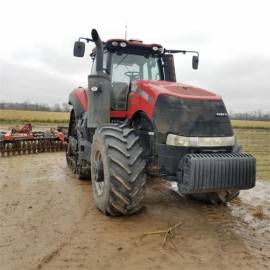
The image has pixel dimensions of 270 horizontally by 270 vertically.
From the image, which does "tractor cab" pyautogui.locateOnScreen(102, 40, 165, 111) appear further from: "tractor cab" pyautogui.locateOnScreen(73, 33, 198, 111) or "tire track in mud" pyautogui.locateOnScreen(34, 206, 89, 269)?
"tire track in mud" pyautogui.locateOnScreen(34, 206, 89, 269)

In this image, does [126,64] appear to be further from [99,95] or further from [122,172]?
[122,172]

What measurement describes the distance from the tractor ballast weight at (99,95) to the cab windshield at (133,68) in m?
0.48

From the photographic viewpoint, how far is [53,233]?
15.8 ft

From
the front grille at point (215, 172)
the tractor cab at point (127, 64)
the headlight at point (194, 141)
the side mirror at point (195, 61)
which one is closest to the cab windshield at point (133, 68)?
the tractor cab at point (127, 64)

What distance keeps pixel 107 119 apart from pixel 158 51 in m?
1.73

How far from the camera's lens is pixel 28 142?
1303 cm

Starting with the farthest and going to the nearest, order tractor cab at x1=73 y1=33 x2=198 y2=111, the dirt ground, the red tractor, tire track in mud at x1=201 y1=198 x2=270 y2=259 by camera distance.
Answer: tractor cab at x1=73 y1=33 x2=198 y2=111
the red tractor
tire track in mud at x1=201 y1=198 x2=270 y2=259
the dirt ground

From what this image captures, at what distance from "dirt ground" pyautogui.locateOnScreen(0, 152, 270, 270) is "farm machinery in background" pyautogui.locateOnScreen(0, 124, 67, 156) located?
519cm

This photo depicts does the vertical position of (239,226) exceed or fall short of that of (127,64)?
it falls short

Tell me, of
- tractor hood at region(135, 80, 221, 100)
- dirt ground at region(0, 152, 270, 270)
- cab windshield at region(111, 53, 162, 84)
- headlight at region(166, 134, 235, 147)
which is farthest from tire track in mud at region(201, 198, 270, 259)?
cab windshield at region(111, 53, 162, 84)

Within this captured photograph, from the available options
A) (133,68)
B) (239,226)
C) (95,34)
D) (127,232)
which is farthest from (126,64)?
(239,226)

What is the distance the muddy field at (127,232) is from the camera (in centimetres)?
405

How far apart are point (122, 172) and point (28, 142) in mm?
8743

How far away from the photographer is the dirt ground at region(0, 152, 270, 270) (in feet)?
13.3
